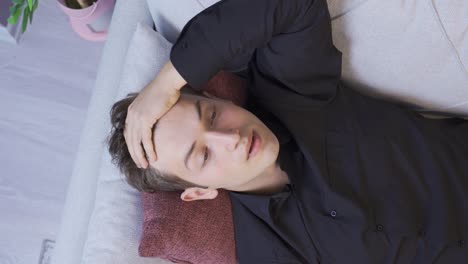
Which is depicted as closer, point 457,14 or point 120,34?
point 457,14

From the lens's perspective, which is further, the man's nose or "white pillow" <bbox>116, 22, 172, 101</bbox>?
"white pillow" <bbox>116, 22, 172, 101</bbox>

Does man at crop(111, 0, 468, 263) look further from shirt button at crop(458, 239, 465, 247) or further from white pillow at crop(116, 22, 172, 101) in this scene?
white pillow at crop(116, 22, 172, 101)

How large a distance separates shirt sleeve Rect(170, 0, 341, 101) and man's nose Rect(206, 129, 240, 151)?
0.40ft

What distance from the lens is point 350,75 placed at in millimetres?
1207

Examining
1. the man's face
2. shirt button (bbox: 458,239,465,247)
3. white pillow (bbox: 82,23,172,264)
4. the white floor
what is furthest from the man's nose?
the white floor

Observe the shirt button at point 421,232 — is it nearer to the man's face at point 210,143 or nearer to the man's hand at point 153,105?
the man's face at point 210,143

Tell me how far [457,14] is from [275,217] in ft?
2.32

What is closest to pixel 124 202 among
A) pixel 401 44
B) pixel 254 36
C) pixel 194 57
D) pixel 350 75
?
pixel 194 57

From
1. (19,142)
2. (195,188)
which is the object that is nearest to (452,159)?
(195,188)

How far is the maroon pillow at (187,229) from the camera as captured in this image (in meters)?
1.03

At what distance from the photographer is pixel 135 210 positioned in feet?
3.62

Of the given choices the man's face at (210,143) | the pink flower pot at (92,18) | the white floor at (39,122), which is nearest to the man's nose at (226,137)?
the man's face at (210,143)

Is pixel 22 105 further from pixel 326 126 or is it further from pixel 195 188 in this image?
pixel 326 126

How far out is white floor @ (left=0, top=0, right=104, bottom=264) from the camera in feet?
5.59
